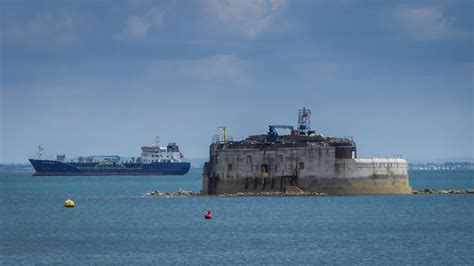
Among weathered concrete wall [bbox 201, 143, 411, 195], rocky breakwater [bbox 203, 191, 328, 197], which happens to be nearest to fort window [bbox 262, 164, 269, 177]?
A: weathered concrete wall [bbox 201, 143, 411, 195]

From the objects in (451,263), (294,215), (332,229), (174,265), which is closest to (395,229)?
(332,229)

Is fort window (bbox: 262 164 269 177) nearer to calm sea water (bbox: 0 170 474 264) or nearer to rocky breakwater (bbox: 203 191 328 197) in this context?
rocky breakwater (bbox: 203 191 328 197)

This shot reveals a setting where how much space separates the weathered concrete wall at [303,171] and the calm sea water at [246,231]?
1.26 m

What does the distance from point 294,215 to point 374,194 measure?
18.5 m

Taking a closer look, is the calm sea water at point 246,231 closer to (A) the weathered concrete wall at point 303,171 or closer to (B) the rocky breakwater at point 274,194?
(B) the rocky breakwater at point 274,194

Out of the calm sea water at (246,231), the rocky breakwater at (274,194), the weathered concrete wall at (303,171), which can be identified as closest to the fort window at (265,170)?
the weathered concrete wall at (303,171)

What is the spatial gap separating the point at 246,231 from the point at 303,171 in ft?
92.4

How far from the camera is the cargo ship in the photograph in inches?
4151

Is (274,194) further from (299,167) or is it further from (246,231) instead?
(246,231)

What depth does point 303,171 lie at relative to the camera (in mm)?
106188

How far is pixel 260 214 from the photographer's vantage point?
3634 inches

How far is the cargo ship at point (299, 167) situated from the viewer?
105438 mm

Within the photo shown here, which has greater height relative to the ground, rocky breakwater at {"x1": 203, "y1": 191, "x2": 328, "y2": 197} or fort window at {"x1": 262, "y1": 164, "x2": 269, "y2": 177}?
fort window at {"x1": 262, "y1": 164, "x2": 269, "y2": 177}

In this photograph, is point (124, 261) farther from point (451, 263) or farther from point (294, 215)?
point (294, 215)
